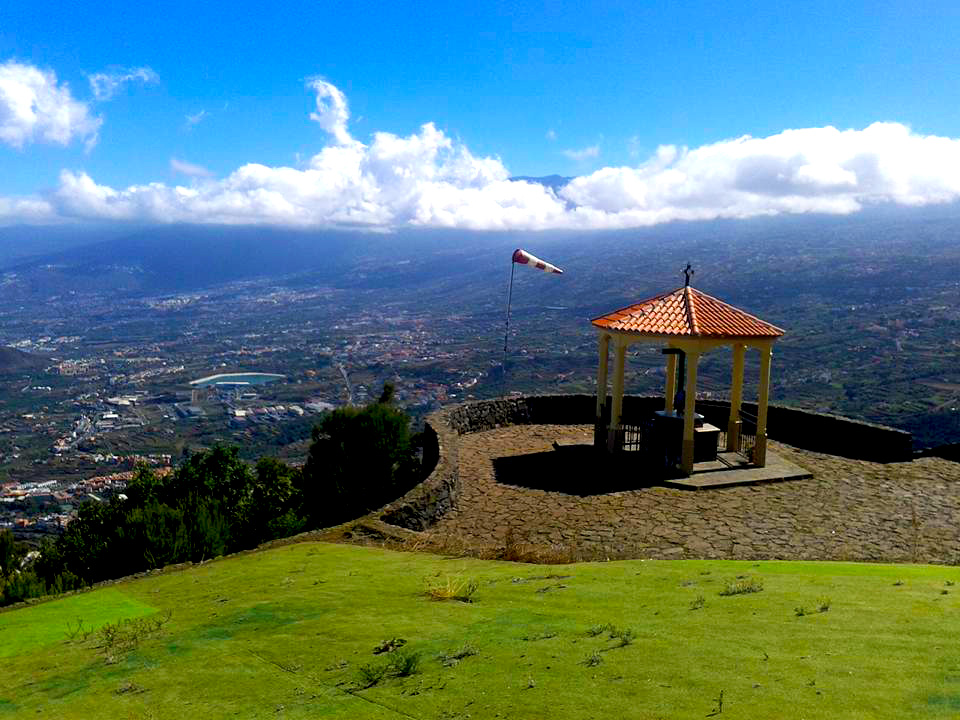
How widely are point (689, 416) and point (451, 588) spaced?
721 cm

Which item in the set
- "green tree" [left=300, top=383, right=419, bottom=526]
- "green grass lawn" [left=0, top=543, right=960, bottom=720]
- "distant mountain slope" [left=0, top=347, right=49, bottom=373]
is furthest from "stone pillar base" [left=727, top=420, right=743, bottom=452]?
"distant mountain slope" [left=0, top=347, right=49, bottom=373]

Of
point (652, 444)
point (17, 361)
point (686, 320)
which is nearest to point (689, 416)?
point (652, 444)

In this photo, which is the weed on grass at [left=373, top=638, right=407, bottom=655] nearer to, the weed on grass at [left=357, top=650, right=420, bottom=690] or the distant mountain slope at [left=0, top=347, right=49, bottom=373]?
the weed on grass at [left=357, top=650, right=420, bottom=690]

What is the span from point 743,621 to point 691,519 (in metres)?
5.32

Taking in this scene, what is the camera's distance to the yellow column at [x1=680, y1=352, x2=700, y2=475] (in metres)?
12.1

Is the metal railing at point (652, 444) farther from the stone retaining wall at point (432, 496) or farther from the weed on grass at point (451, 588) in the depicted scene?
the weed on grass at point (451, 588)

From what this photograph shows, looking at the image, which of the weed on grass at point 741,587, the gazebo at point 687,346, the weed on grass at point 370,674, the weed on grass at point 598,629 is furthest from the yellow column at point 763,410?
the weed on grass at point 370,674

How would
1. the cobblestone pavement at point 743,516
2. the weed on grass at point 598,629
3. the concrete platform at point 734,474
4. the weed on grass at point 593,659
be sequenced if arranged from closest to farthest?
1. the weed on grass at point 593,659
2. the weed on grass at point 598,629
3. the cobblestone pavement at point 743,516
4. the concrete platform at point 734,474

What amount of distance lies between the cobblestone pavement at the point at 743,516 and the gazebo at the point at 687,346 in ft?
3.66

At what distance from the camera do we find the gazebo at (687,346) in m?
12.3

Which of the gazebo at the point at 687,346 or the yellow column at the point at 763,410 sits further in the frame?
the yellow column at the point at 763,410

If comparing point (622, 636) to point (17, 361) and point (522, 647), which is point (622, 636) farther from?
point (17, 361)

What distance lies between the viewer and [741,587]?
5.86 meters

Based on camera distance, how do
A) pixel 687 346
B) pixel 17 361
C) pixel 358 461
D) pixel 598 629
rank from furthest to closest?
pixel 17 361, pixel 358 461, pixel 687 346, pixel 598 629
